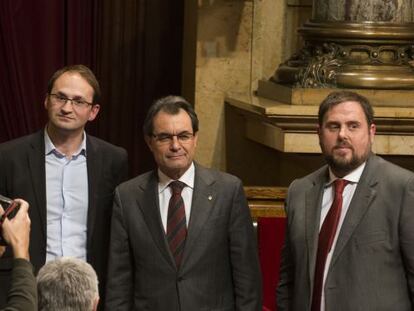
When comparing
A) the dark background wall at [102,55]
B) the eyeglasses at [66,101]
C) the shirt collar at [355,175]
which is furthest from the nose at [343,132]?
the dark background wall at [102,55]

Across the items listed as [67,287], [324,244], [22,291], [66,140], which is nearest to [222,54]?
[66,140]

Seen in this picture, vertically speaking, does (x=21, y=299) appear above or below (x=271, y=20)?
below

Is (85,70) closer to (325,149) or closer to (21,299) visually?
(325,149)

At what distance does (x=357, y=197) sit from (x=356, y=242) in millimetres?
157

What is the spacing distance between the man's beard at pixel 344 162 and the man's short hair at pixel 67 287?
46.9 inches

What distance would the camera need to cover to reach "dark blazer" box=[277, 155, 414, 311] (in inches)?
167

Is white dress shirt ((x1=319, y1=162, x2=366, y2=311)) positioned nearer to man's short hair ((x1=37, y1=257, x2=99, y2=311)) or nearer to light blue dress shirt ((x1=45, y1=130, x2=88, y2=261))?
light blue dress shirt ((x1=45, y1=130, x2=88, y2=261))

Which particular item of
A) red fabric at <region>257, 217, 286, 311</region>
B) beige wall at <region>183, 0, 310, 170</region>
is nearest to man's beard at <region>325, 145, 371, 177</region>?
red fabric at <region>257, 217, 286, 311</region>

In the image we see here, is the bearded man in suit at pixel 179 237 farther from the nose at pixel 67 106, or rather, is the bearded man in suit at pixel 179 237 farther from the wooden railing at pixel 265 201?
the wooden railing at pixel 265 201

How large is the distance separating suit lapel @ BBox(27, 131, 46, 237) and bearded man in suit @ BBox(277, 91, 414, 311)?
90 cm

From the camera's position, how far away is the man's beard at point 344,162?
436 centimetres

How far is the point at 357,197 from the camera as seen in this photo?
433 centimetres

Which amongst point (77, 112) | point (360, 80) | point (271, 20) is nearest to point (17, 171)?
point (77, 112)

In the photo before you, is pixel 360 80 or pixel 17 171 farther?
pixel 360 80
